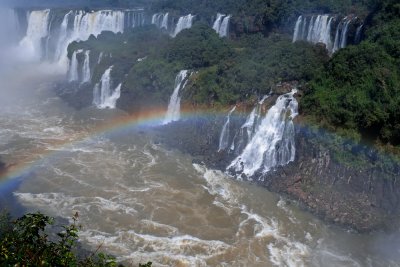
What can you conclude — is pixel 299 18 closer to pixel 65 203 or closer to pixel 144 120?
pixel 144 120

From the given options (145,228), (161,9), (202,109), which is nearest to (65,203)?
(145,228)

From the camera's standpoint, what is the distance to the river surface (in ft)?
59.5

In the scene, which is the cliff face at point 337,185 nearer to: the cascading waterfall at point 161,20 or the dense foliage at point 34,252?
the dense foliage at point 34,252

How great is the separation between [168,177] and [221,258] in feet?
25.8

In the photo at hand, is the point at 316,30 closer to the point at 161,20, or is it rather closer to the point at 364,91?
the point at 364,91

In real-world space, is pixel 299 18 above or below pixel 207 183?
above

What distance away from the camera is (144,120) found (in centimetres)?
3309

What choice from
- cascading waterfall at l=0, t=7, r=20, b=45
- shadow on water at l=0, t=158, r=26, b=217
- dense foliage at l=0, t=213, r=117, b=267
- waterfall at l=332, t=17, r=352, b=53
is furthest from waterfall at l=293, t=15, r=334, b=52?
cascading waterfall at l=0, t=7, r=20, b=45

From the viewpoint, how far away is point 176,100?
31688 millimetres

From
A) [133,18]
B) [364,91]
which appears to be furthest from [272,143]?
[133,18]

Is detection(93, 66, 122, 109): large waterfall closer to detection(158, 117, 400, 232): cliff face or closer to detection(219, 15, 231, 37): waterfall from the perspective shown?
detection(219, 15, 231, 37): waterfall

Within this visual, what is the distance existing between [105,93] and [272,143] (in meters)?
17.4

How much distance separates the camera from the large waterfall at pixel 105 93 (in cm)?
3644

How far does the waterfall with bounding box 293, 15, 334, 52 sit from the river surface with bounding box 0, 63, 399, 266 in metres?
15.8
